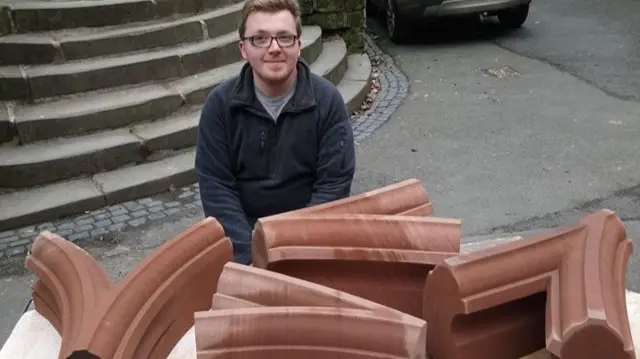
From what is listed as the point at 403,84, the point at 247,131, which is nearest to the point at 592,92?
the point at 403,84

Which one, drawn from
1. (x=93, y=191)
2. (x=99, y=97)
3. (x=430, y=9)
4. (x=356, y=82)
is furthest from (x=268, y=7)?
(x=430, y=9)

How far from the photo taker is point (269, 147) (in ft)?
7.70

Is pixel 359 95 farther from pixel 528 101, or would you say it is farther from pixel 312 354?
pixel 312 354

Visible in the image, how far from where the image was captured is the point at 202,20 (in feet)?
20.5

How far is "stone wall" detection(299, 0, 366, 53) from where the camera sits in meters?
7.54

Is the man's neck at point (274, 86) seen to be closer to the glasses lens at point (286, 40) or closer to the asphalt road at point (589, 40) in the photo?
the glasses lens at point (286, 40)

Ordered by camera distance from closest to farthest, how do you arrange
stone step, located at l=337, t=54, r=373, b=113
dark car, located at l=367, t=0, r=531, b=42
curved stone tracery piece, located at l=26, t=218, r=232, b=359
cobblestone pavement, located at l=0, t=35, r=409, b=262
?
curved stone tracery piece, located at l=26, t=218, r=232, b=359
cobblestone pavement, located at l=0, t=35, r=409, b=262
stone step, located at l=337, t=54, r=373, b=113
dark car, located at l=367, t=0, r=531, b=42

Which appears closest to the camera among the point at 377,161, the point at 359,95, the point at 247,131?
the point at 247,131

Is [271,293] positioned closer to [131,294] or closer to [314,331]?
[314,331]

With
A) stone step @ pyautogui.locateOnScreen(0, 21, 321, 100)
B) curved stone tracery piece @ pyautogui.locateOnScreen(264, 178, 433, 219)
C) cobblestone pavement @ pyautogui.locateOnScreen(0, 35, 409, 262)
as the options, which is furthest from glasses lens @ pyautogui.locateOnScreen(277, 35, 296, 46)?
stone step @ pyautogui.locateOnScreen(0, 21, 321, 100)

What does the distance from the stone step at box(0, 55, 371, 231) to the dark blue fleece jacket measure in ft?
7.86

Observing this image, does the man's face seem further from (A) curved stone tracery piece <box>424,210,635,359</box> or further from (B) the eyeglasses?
(A) curved stone tracery piece <box>424,210,635,359</box>

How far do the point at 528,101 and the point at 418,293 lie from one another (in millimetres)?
5713

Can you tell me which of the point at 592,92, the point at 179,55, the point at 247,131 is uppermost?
the point at 247,131
